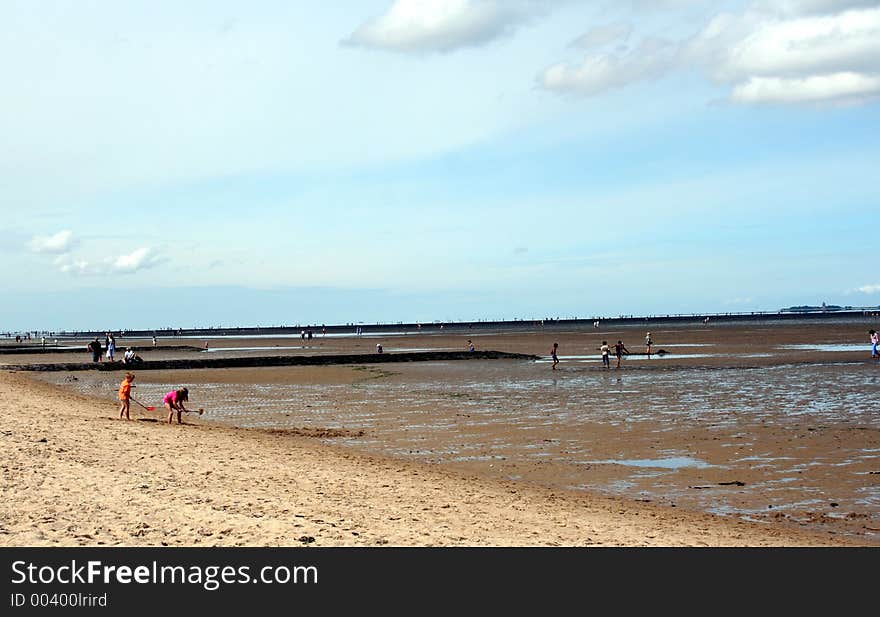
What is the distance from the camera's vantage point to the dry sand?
10.3 meters

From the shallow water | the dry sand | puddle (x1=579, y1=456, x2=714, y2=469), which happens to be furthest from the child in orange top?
puddle (x1=579, y1=456, x2=714, y2=469)

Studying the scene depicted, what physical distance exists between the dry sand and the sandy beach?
24 mm

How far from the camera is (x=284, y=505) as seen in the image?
39.9ft

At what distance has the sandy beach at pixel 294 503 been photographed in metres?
10.4

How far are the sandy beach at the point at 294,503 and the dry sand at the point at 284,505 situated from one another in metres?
0.02

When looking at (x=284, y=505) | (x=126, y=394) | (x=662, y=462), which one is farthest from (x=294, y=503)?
(x=126, y=394)

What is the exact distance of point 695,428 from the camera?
2267cm

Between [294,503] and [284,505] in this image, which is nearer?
[284,505]

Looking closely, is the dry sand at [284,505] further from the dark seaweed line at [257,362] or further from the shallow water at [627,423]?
the dark seaweed line at [257,362]

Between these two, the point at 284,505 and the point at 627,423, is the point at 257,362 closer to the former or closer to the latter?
the point at 627,423

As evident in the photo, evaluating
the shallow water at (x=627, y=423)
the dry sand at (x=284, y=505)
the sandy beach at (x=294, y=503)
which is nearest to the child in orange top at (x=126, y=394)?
the shallow water at (x=627, y=423)

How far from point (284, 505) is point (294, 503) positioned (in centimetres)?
24
